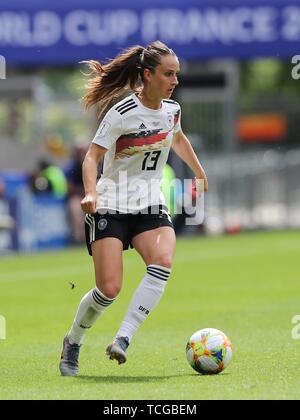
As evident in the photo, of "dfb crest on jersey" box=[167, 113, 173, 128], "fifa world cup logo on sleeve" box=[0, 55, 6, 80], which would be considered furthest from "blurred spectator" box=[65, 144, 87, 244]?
"dfb crest on jersey" box=[167, 113, 173, 128]

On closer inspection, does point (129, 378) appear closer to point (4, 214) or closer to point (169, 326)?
point (169, 326)

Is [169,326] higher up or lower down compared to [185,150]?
lower down

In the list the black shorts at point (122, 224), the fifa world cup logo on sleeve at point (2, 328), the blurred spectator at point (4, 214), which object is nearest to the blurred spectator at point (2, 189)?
the blurred spectator at point (4, 214)

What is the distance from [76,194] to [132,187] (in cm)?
1593

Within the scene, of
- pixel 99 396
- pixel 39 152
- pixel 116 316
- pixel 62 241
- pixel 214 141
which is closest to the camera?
pixel 99 396

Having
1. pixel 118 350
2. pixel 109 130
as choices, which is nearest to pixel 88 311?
pixel 118 350

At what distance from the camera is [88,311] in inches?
340

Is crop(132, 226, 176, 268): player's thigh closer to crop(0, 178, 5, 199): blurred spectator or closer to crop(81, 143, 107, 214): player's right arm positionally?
crop(81, 143, 107, 214): player's right arm

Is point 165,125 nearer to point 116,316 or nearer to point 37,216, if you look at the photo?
point 116,316

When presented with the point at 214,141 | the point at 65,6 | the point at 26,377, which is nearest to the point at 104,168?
the point at 26,377

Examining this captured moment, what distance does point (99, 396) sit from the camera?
7.42m

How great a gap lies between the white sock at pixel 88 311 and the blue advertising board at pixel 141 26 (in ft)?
47.6

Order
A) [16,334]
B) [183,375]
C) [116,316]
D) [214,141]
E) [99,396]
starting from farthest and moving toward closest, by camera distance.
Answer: [214,141], [116,316], [16,334], [183,375], [99,396]

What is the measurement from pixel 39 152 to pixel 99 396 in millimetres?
21372
